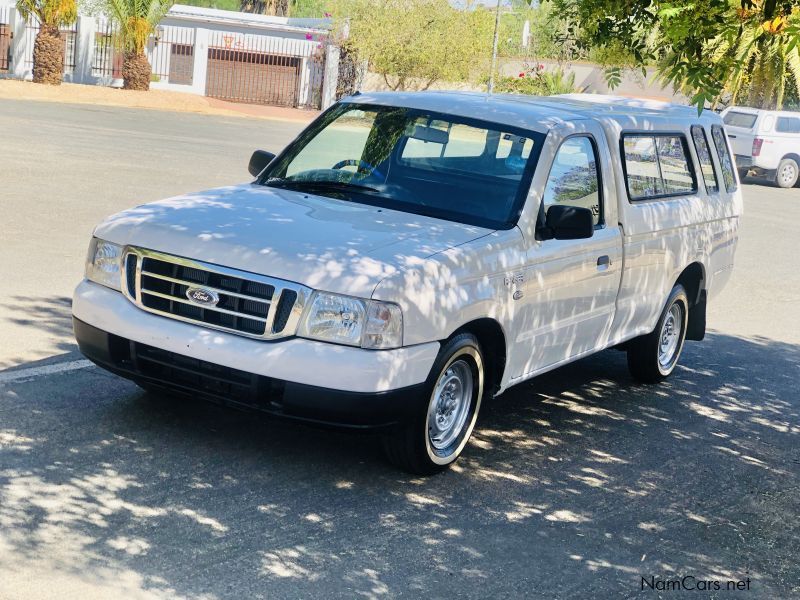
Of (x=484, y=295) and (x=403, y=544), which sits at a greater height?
(x=484, y=295)

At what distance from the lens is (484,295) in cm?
606

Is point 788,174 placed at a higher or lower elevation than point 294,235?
lower

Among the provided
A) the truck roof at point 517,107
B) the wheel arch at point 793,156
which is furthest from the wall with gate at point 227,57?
the truck roof at point 517,107

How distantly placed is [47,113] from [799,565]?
2809 cm

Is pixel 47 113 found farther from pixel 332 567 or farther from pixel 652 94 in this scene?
pixel 652 94

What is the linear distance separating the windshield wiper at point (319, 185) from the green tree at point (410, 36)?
42886 mm

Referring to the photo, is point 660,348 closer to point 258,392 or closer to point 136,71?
point 258,392

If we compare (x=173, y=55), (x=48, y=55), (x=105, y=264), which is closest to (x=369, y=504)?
(x=105, y=264)

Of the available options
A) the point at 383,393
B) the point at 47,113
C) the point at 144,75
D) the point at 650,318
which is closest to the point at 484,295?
the point at 383,393

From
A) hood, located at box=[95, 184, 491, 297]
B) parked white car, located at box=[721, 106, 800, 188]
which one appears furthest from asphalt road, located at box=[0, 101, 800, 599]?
parked white car, located at box=[721, 106, 800, 188]

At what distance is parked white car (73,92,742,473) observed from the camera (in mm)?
5527

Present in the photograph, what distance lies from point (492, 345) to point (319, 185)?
1.44m

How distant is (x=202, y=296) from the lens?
5730 mm

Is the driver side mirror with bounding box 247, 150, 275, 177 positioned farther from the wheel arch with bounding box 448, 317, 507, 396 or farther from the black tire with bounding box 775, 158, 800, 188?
the black tire with bounding box 775, 158, 800, 188
